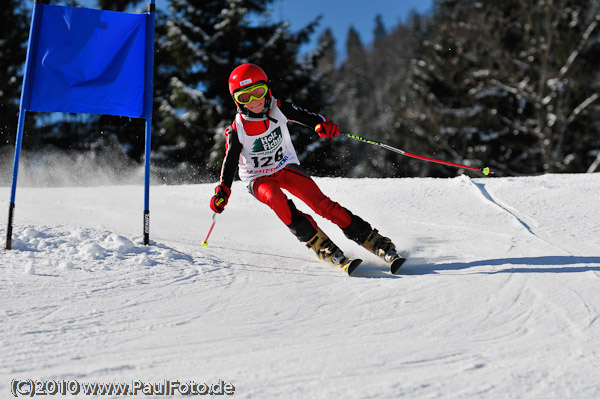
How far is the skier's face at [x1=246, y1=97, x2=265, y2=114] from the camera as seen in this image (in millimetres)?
3734

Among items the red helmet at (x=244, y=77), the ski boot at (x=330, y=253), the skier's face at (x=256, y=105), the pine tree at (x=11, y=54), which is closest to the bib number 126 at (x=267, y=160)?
the skier's face at (x=256, y=105)

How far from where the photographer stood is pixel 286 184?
3.90 metres

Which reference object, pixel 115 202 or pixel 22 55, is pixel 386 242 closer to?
pixel 115 202

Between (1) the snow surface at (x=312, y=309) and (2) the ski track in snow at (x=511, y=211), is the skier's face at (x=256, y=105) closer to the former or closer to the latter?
(1) the snow surface at (x=312, y=309)

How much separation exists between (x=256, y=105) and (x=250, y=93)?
10 centimetres

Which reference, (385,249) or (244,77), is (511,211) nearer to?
(385,249)

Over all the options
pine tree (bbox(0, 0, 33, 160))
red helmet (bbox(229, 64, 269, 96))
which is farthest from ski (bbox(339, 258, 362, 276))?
pine tree (bbox(0, 0, 33, 160))

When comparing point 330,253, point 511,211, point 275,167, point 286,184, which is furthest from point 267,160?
point 511,211

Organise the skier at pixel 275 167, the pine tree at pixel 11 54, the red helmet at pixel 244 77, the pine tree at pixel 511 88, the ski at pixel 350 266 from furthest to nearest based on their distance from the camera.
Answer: the pine tree at pixel 11 54, the pine tree at pixel 511 88, the red helmet at pixel 244 77, the skier at pixel 275 167, the ski at pixel 350 266

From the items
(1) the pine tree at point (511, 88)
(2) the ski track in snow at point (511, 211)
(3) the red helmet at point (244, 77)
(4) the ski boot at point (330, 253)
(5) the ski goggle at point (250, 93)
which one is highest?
(1) the pine tree at point (511, 88)

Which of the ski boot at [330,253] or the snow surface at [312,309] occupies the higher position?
the ski boot at [330,253]

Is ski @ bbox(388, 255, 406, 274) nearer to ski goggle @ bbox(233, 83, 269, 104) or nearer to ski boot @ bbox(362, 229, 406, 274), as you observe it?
ski boot @ bbox(362, 229, 406, 274)

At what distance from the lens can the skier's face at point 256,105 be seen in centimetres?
373

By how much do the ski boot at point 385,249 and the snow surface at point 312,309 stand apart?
0.35 feet
